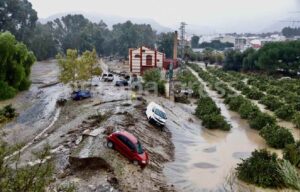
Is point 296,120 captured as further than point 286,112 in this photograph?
No

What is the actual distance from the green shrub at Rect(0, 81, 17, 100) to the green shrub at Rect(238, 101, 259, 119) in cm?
2806

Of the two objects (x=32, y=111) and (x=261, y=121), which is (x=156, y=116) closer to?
(x=261, y=121)

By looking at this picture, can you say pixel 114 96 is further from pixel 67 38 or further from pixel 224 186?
pixel 67 38

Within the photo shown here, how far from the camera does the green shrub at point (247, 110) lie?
130 feet

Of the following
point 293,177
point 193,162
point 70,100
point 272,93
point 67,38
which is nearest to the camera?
point 293,177

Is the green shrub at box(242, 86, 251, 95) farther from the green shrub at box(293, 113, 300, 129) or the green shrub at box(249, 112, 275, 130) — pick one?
the green shrub at box(249, 112, 275, 130)

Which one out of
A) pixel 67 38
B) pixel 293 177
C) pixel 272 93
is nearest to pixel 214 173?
pixel 293 177

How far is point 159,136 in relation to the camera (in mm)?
30125

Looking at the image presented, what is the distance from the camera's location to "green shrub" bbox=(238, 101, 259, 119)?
39756mm

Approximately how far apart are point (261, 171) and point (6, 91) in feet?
116

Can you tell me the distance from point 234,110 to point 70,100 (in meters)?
19.8

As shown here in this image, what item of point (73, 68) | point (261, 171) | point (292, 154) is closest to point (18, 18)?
point (73, 68)

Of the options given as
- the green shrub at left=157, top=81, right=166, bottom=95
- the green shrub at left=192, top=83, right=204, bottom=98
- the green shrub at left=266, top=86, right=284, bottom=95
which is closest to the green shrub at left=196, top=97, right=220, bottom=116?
the green shrub at left=157, top=81, right=166, bottom=95

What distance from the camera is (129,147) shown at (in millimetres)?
21812
